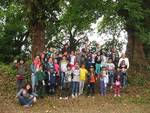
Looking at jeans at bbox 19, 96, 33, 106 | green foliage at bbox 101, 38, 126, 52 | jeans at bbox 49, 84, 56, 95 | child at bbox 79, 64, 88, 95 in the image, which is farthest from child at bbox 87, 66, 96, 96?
green foliage at bbox 101, 38, 126, 52

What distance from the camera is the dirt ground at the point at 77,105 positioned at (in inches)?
843

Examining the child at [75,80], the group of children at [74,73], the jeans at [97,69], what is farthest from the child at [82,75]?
the jeans at [97,69]

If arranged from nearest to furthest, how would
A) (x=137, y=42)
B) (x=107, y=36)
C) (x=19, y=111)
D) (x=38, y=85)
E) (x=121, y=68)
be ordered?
(x=19, y=111) < (x=38, y=85) < (x=121, y=68) < (x=137, y=42) < (x=107, y=36)

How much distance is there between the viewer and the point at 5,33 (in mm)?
35844

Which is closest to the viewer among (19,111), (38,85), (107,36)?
(19,111)

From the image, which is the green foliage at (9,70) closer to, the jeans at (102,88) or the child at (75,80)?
the child at (75,80)

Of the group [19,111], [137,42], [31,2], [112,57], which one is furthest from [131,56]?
[19,111]

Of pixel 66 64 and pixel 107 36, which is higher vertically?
pixel 107 36

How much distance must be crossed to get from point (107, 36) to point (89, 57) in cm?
1488

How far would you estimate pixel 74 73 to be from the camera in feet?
74.6

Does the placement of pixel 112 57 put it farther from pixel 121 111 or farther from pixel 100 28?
pixel 100 28

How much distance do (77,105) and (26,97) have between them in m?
2.46

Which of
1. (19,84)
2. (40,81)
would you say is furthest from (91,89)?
(19,84)

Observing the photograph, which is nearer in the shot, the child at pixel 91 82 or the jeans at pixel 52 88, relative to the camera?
the jeans at pixel 52 88
